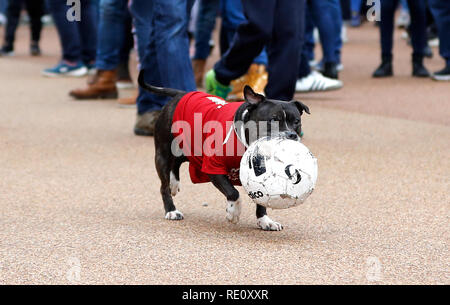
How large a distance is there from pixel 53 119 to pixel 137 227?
348 centimetres

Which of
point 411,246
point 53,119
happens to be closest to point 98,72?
point 53,119

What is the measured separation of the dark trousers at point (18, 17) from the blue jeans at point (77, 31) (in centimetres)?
257

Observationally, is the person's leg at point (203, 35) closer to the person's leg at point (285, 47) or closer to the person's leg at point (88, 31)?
the person's leg at point (88, 31)

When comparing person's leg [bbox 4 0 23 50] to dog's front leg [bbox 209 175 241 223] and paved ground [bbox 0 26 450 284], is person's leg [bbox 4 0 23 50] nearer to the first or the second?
paved ground [bbox 0 26 450 284]

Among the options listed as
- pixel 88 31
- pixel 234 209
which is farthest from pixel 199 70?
pixel 234 209

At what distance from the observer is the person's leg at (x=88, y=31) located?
10.1 m

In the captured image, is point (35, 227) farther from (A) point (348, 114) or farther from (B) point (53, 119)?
(A) point (348, 114)

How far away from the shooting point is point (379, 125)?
6.70m

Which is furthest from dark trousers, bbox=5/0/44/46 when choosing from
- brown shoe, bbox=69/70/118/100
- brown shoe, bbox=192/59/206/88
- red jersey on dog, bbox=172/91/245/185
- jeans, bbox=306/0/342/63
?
red jersey on dog, bbox=172/91/245/185

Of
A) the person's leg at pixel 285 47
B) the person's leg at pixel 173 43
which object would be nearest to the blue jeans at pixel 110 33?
the person's leg at pixel 173 43

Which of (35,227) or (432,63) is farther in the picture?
(432,63)

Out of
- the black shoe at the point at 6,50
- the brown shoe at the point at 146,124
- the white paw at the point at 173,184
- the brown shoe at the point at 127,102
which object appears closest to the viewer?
the white paw at the point at 173,184

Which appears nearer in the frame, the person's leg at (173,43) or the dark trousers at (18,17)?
the person's leg at (173,43)

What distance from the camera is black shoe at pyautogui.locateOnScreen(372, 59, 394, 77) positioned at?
9750 mm
